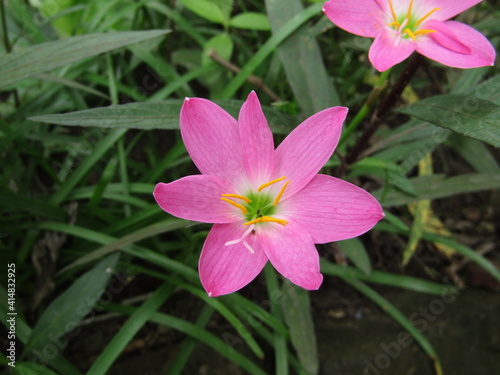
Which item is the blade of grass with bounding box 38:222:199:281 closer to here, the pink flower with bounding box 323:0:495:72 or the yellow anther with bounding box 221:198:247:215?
the yellow anther with bounding box 221:198:247:215

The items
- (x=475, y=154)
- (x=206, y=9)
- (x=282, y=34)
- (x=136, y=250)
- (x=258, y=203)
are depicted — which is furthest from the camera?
(x=475, y=154)

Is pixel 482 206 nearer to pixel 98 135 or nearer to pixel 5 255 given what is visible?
pixel 98 135

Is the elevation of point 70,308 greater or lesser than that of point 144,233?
lesser

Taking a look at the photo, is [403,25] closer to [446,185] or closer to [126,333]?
[446,185]

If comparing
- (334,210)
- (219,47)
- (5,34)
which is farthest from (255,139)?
(5,34)

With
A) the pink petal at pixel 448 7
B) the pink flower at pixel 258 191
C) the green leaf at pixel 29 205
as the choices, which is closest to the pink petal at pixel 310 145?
the pink flower at pixel 258 191

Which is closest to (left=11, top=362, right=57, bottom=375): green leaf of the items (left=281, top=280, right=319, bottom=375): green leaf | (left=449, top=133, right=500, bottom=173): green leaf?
(left=281, top=280, right=319, bottom=375): green leaf

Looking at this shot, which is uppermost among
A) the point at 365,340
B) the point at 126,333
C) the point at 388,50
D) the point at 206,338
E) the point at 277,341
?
the point at 388,50
